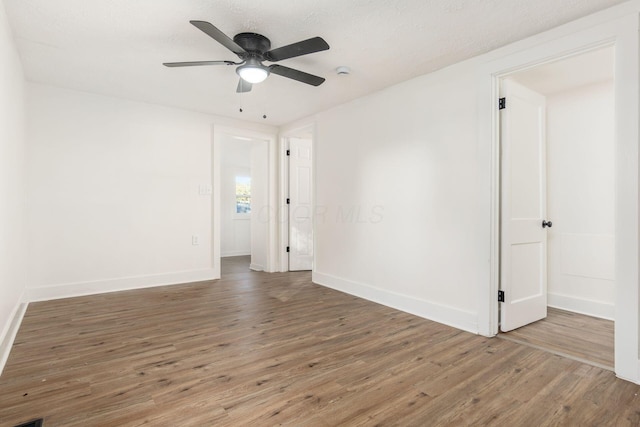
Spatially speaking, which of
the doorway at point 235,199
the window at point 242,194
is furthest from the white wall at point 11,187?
the window at point 242,194

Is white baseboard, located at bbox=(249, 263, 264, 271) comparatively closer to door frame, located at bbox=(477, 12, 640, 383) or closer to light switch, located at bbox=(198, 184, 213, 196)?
light switch, located at bbox=(198, 184, 213, 196)

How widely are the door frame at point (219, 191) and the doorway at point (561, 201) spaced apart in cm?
354

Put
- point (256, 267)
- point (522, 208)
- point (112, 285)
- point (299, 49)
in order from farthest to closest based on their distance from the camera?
1. point (256, 267)
2. point (112, 285)
3. point (522, 208)
4. point (299, 49)

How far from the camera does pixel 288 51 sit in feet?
7.59

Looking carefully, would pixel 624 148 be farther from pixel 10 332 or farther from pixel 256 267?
pixel 256 267

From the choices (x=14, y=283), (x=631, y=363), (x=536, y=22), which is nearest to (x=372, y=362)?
(x=631, y=363)

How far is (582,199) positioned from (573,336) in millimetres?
1551

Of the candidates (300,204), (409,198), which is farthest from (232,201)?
(409,198)

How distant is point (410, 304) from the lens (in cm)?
331

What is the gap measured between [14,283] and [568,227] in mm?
5507

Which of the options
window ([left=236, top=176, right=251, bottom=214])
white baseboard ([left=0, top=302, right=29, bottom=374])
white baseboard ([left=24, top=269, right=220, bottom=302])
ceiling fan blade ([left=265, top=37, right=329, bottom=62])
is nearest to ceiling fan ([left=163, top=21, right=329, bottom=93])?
ceiling fan blade ([left=265, top=37, right=329, bottom=62])

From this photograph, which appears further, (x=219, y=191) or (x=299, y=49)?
(x=219, y=191)

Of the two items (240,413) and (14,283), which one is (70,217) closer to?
(14,283)

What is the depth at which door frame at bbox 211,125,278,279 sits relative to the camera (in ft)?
15.8
